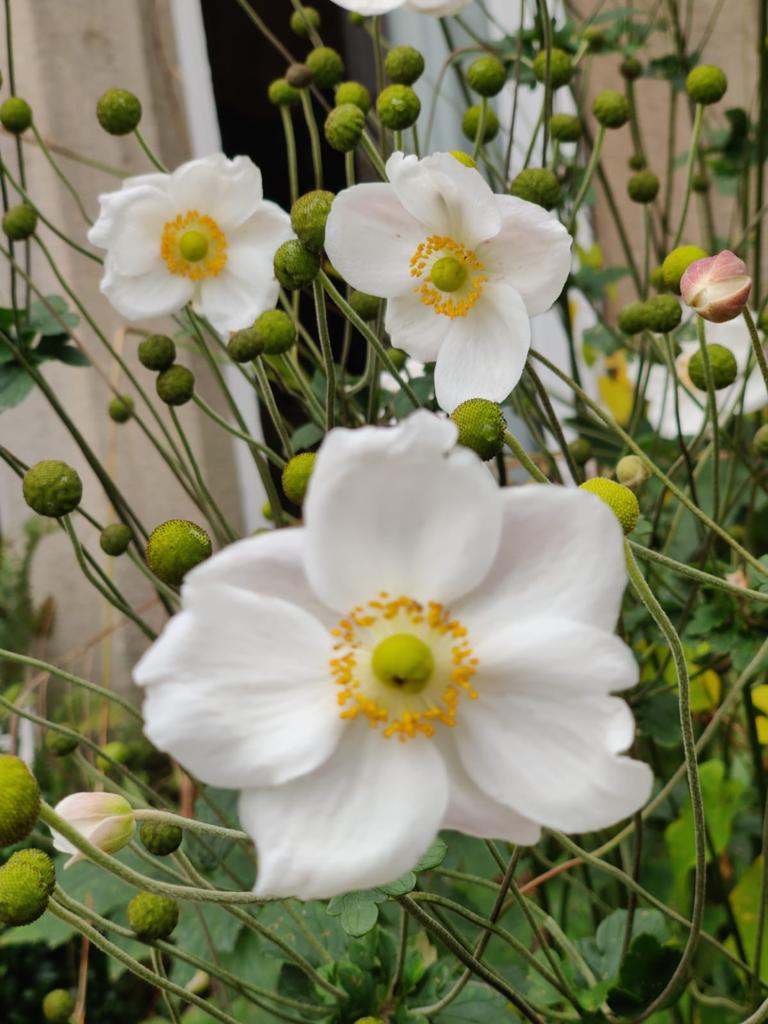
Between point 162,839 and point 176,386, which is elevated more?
point 176,386

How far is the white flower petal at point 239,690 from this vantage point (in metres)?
0.27

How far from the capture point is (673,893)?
2.58 feet

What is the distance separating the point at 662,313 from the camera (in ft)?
1.86

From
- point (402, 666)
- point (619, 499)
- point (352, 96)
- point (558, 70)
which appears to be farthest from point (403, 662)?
point (558, 70)

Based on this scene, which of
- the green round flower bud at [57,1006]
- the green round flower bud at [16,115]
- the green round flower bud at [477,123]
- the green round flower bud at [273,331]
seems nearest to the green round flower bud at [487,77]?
the green round flower bud at [477,123]

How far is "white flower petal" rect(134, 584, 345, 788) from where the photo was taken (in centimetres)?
27

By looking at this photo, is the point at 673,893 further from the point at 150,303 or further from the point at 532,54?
the point at 532,54

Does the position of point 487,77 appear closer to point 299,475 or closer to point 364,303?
point 364,303

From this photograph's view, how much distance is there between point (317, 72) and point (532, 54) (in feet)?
0.85

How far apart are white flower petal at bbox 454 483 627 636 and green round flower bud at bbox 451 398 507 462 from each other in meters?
0.08

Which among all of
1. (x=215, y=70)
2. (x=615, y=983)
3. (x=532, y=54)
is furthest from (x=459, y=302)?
(x=215, y=70)

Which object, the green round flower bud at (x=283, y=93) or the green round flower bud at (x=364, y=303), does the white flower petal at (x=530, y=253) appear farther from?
the green round flower bud at (x=283, y=93)

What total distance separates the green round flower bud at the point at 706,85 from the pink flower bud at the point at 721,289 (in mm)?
339

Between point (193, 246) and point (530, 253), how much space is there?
28 centimetres
